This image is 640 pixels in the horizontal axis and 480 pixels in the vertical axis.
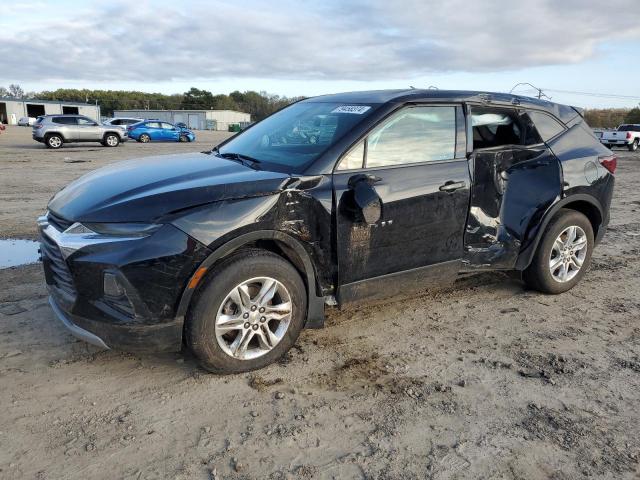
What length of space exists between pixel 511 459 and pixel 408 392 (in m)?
0.74

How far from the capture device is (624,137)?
30.6m

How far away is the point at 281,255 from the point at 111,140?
2479 centimetres

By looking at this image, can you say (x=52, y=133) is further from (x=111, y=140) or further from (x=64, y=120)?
(x=111, y=140)

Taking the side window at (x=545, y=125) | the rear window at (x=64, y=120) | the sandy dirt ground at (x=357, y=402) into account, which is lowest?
the sandy dirt ground at (x=357, y=402)

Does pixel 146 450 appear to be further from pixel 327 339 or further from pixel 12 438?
pixel 327 339

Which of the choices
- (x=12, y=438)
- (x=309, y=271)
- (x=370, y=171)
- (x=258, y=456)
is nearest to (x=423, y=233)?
(x=370, y=171)

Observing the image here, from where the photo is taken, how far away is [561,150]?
468cm

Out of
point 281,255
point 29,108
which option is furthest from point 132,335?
point 29,108

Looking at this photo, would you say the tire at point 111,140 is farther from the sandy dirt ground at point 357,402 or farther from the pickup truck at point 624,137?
the pickup truck at point 624,137

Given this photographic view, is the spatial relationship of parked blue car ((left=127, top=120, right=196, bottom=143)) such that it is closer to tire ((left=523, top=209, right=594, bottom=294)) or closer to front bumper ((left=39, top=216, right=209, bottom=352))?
tire ((left=523, top=209, right=594, bottom=294))

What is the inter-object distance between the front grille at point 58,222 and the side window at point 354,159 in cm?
177

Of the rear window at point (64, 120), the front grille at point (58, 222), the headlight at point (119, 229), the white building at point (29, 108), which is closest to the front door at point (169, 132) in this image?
the rear window at point (64, 120)

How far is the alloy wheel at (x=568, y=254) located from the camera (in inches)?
188

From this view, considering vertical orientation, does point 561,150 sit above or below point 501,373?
above
